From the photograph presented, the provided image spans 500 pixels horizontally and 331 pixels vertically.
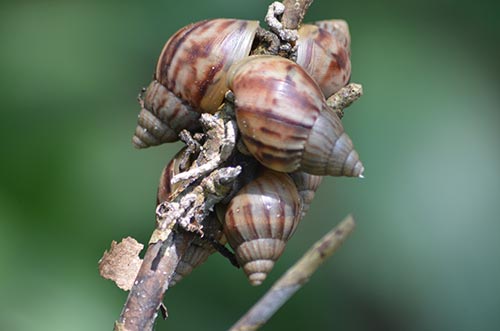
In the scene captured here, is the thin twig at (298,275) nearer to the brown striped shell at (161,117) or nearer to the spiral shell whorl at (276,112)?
the spiral shell whorl at (276,112)

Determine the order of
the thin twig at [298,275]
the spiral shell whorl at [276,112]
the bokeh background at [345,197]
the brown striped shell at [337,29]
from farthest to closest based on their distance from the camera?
the bokeh background at [345,197] < the brown striped shell at [337,29] < the spiral shell whorl at [276,112] < the thin twig at [298,275]

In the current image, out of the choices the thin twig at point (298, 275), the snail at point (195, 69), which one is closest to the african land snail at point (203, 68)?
the snail at point (195, 69)

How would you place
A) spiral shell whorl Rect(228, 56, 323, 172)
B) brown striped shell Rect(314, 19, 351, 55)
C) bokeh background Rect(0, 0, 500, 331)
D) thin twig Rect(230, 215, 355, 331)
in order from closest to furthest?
1. thin twig Rect(230, 215, 355, 331)
2. spiral shell whorl Rect(228, 56, 323, 172)
3. brown striped shell Rect(314, 19, 351, 55)
4. bokeh background Rect(0, 0, 500, 331)

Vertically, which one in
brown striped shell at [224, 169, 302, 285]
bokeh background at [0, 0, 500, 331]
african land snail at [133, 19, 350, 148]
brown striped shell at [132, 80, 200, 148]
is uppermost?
african land snail at [133, 19, 350, 148]

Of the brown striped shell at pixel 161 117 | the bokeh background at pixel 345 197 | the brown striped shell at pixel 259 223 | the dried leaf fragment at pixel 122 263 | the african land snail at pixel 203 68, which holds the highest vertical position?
the african land snail at pixel 203 68

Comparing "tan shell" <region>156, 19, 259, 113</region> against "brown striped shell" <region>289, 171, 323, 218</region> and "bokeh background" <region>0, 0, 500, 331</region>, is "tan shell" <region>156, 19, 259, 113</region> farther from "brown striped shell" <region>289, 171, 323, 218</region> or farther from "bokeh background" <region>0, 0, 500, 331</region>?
"bokeh background" <region>0, 0, 500, 331</region>

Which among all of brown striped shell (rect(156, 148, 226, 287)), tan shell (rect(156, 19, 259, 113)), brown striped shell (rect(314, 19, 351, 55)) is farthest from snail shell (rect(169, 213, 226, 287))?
brown striped shell (rect(314, 19, 351, 55))

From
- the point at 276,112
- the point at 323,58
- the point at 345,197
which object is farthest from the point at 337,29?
the point at 345,197
